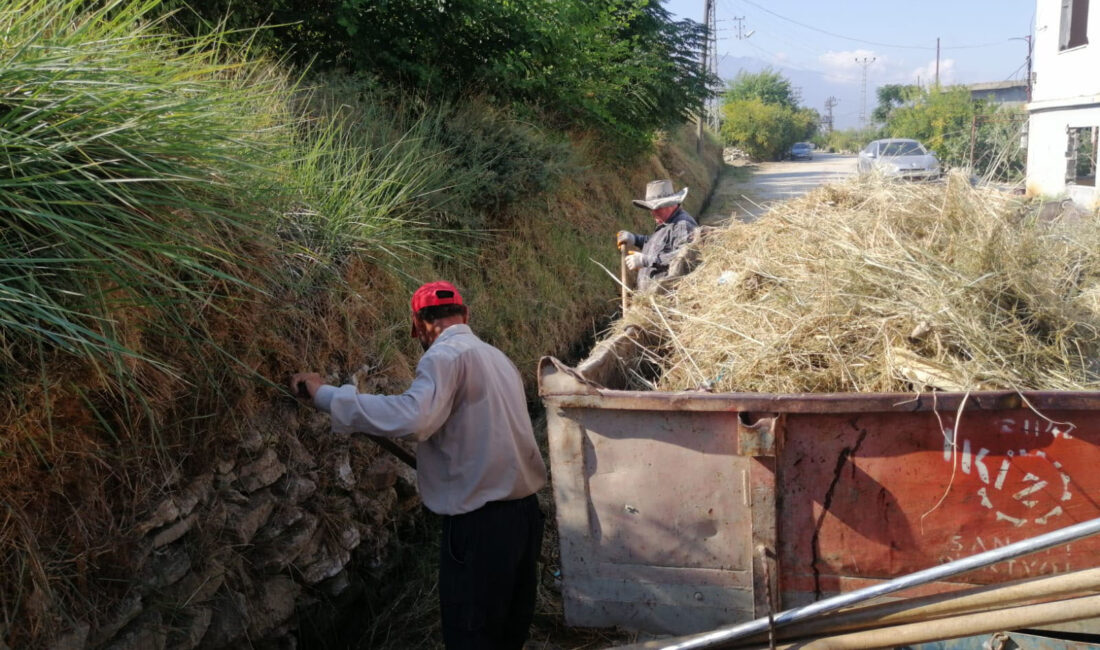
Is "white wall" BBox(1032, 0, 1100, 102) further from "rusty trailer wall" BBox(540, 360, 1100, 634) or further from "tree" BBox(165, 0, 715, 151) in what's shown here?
"rusty trailer wall" BBox(540, 360, 1100, 634)

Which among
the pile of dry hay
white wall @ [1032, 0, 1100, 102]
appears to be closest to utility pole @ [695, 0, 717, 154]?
white wall @ [1032, 0, 1100, 102]

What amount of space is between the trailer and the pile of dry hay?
0.38 m

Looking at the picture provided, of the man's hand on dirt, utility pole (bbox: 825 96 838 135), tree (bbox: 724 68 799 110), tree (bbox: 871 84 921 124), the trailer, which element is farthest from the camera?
utility pole (bbox: 825 96 838 135)

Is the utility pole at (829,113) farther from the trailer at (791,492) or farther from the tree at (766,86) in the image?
the trailer at (791,492)

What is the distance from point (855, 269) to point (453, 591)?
2.27 metres

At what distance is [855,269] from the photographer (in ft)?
13.2

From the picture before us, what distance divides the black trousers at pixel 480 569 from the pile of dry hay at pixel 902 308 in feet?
3.34

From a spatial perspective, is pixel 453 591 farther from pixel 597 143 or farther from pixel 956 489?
pixel 597 143

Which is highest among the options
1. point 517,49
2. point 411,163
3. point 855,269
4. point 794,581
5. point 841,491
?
point 517,49

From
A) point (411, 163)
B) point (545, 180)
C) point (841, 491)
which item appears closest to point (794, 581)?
point (841, 491)

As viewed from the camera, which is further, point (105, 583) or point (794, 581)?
point (794, 581)

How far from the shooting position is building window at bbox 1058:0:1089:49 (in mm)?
18797

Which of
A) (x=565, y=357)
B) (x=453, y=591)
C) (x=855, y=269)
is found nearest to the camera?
(x=453, y=591)

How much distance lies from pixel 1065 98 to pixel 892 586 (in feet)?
64.6
